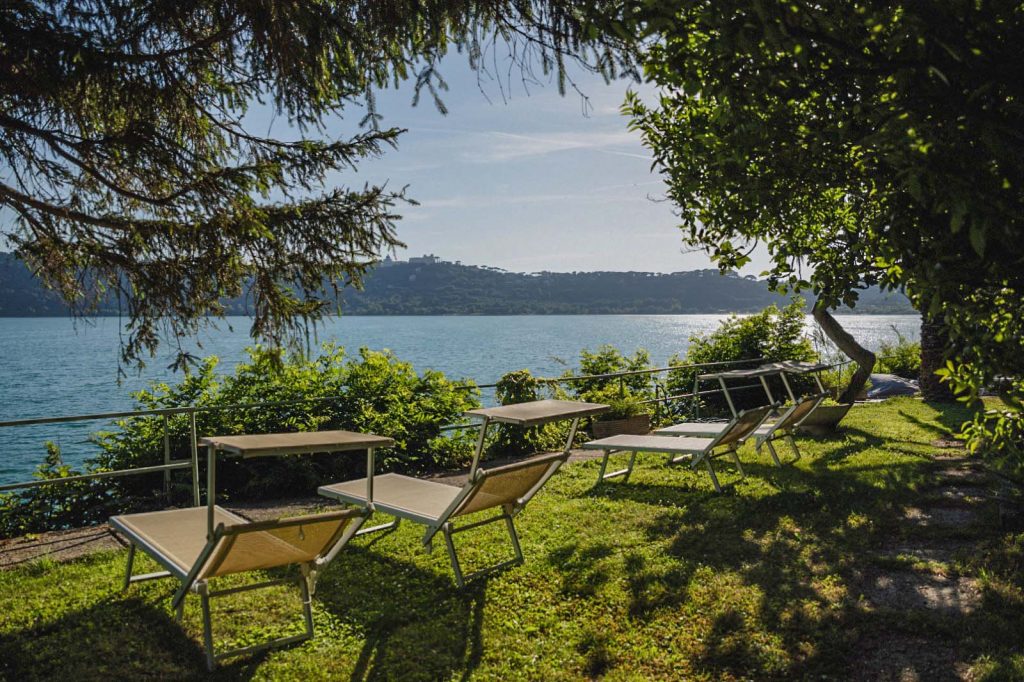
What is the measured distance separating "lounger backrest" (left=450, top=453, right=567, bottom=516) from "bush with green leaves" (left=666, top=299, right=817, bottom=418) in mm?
8637

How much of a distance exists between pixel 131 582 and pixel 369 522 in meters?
1.90

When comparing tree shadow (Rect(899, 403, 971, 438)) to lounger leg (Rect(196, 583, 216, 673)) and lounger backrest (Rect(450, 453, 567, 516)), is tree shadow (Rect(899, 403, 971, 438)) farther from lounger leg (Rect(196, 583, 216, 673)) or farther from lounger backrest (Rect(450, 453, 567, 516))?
lounger leg (Rect(196, 583, 216, 673))

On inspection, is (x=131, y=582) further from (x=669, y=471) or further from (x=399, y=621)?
(x=669, y=471)

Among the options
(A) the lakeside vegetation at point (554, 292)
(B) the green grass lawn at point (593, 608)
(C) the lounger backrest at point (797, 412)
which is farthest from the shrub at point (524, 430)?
(A) the lakeside vegetation at point (554, 292)

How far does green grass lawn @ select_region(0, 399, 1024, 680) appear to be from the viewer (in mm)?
3217

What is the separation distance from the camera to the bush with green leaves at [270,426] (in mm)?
6594

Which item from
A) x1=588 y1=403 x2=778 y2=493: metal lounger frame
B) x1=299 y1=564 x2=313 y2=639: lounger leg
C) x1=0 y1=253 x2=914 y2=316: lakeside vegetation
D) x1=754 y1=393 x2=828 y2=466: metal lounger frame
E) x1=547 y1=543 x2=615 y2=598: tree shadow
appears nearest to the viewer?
x1=299 y1=564 x2=313 y2=639: lounger leg

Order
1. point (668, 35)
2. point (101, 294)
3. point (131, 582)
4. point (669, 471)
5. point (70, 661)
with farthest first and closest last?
point (669, 471), point (101, 294), point (131, 582), point (70, 661), point (668, 35)

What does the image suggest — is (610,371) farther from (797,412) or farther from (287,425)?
(287,425)

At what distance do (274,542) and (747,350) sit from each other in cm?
1185

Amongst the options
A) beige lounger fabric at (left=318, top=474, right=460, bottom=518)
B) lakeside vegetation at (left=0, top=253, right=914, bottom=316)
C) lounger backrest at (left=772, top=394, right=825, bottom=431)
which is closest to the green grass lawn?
beige lounger fabric at (left=318, top=474, right=460, bottom=518)

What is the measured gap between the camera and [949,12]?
7.39ft

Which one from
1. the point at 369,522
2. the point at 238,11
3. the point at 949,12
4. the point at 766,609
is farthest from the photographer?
the point at 369,522

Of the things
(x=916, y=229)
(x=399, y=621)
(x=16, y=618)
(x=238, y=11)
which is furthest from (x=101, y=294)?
(x=916, y=229)
